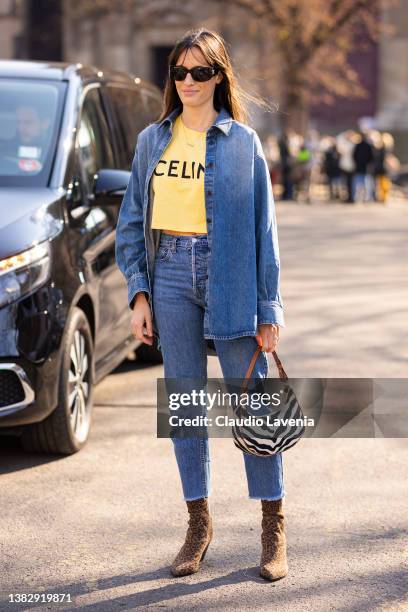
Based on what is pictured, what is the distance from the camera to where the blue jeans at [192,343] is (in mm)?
4082

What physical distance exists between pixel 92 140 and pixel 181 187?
2669 mm

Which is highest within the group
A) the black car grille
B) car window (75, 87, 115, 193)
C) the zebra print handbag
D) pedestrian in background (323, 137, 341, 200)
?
car window (75, 87, 115, 193)

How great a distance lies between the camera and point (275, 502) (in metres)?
4.24

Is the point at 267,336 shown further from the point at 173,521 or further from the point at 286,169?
the point at 286,169

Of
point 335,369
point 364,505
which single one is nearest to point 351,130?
point 335,369

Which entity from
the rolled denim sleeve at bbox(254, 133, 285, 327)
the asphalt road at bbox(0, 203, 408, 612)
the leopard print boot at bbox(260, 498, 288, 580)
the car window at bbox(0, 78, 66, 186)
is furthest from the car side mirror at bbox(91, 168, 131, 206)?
the leopard print boot at bbox(260, 498, 288, 580)

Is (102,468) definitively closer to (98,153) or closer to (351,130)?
(98,153)

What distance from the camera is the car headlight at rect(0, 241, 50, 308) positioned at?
5.17 metres

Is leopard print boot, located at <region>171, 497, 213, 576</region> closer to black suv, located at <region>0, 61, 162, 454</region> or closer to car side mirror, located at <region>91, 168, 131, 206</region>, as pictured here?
black suv, located at <region>0, 61, 162, 454</region>

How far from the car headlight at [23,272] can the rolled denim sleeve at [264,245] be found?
1472mm

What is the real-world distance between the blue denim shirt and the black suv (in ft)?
4.14

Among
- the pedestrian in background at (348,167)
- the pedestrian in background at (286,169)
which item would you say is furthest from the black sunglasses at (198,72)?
the pedestrian in background at (286,169)

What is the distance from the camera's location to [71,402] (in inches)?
224

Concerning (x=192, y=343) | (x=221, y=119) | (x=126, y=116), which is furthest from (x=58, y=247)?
(x=126, y=116)
